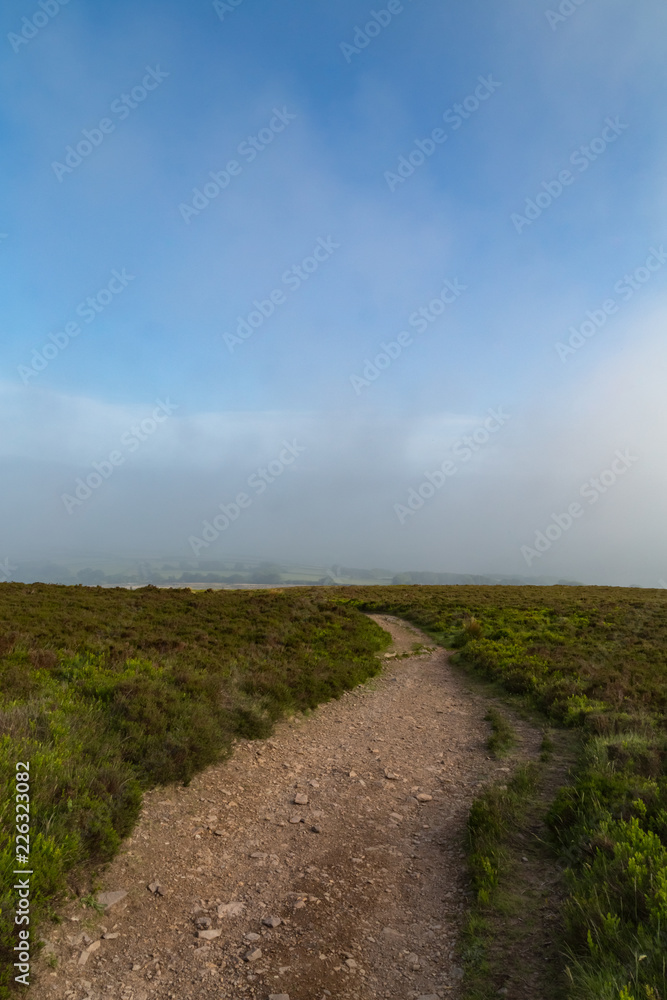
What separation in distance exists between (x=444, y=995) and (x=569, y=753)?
6.63 m

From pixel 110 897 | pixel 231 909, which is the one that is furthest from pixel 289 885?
pixel 110 897

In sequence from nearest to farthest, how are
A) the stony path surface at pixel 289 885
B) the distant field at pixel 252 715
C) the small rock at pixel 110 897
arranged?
the stony path surface at pixel 289 885, the distant field at pixel 252 715, the small rock at pixel 110 897

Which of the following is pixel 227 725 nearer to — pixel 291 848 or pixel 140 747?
pixel 140 747

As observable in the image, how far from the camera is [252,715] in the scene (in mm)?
10953

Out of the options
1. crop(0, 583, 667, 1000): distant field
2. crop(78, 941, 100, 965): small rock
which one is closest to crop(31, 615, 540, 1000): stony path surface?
crop(78, 941, 100, 965): small rock

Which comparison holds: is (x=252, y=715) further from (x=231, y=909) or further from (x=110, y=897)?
(x=110, y=897)

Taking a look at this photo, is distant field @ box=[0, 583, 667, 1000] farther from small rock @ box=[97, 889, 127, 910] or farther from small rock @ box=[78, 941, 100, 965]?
small rock @ box=[78, 941, 100, 965]

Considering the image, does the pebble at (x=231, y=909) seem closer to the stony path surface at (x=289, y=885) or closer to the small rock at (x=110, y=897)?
the stony path surface at (x=289, y=885)

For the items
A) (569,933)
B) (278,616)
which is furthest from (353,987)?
(278,616)

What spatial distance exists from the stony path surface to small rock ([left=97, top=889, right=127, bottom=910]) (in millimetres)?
47

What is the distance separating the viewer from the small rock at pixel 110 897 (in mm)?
5714

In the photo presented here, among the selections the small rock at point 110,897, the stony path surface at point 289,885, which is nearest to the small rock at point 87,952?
the stony path surface at point 289,885

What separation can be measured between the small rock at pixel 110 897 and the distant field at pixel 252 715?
0.88 ft

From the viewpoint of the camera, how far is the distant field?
5.06 meters
